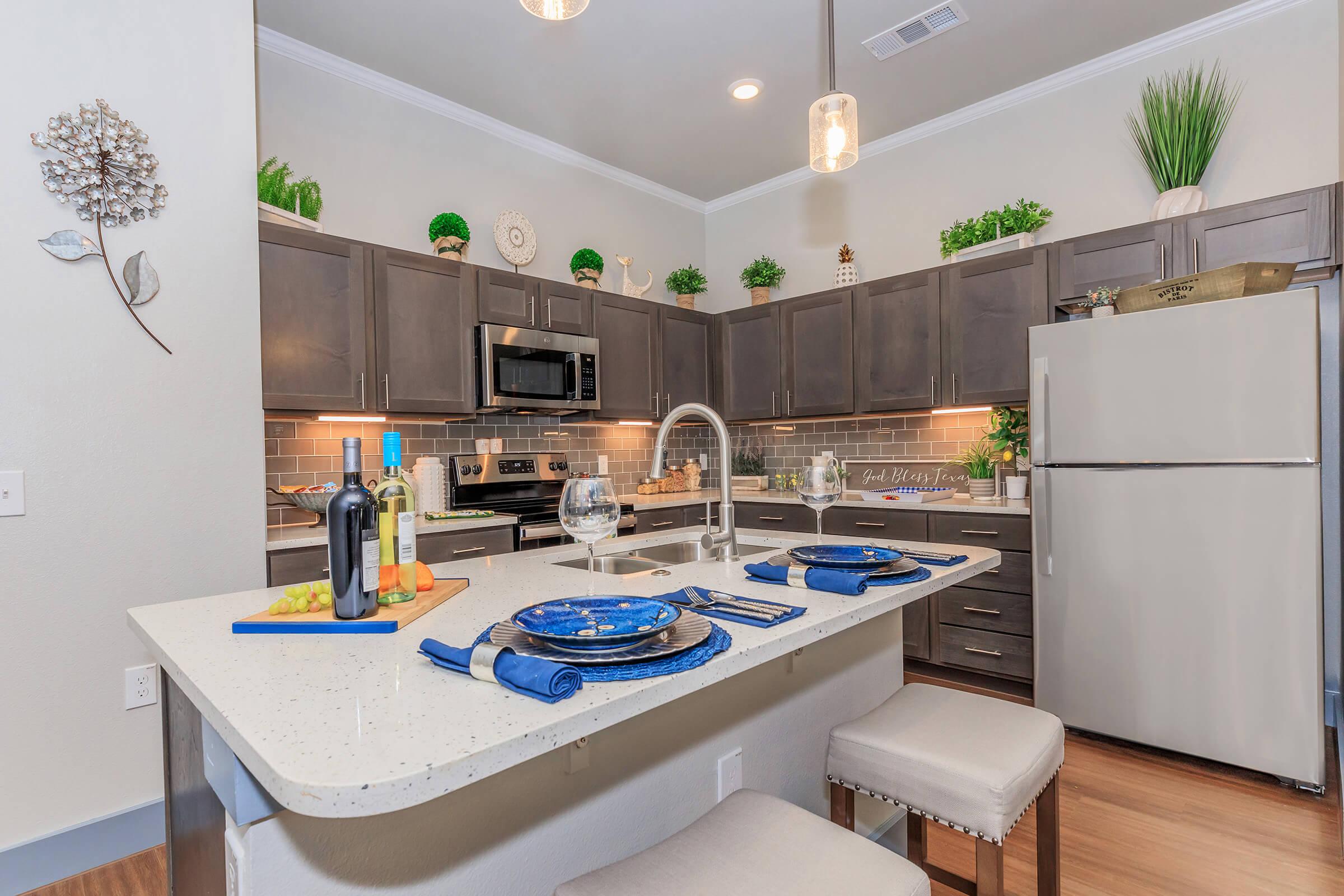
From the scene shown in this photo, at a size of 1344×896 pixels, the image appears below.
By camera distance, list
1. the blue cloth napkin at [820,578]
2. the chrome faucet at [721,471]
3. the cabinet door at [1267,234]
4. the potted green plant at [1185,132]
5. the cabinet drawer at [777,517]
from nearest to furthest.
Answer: the blue cloth napkin at [820,578], the chrome faucet at [721,471], the cabinet door at [1267,234], the potted green plant at [1185,132], the cabinet drawer at [777,517]

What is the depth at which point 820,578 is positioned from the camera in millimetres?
1334

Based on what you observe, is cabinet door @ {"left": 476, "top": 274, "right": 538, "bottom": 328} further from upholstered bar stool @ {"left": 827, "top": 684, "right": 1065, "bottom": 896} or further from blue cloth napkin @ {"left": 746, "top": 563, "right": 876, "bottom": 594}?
upholstered bar stool @ {"left": 827, "top": 684, "right": 1065, "bottom": 896}

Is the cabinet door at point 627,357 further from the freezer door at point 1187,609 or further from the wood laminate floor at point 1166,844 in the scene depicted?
the wood laminate floor at point 1166,844

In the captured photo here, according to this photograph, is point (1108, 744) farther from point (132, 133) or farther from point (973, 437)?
point (132, 133)

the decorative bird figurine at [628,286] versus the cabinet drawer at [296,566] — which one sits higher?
the decorative bird figurine at [628,286]

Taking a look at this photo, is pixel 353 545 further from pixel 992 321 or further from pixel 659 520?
pixel 992 321

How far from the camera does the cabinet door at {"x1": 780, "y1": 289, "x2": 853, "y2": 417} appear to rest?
388 centimetres

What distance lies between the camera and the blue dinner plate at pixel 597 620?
90 cm

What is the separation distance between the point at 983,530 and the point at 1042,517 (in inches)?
13.4

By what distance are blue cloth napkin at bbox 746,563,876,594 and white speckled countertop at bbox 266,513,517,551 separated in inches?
66.1

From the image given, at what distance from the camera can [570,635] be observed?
35.5 inches

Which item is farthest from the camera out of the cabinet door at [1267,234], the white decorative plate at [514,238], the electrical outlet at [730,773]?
the white decorative plate at [514,238]

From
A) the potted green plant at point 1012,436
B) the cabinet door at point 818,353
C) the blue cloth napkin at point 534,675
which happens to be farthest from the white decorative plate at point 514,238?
the blue cloth napkin at point 534,675

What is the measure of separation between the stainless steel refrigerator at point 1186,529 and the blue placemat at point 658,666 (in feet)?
7.51
